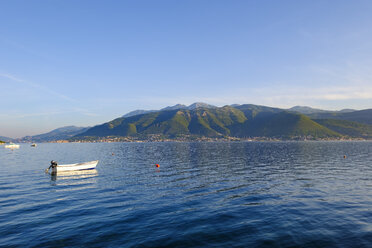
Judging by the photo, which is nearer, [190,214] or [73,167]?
[190,214]

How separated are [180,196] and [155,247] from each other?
15781mm

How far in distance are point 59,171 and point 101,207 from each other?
36.4 m

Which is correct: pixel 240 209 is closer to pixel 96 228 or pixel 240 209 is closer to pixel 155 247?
pixel 155 247

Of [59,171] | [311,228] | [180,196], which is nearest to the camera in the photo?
[311,228]

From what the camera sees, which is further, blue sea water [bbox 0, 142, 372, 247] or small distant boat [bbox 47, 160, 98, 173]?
small distant boat [bbox 47, 160, 98, 173]

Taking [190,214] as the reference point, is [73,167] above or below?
above

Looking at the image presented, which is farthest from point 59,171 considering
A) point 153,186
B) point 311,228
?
point 311,228

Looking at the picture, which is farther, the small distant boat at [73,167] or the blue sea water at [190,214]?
the small distant boat at [73,167]

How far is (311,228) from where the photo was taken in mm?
20500

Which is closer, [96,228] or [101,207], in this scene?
[96,228]

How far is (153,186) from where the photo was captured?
40062mm

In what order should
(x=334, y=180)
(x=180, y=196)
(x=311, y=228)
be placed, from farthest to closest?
(x=334, y=180), (x=180, y=196), (x=311, y=228)

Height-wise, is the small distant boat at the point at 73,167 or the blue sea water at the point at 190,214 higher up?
the small distant boat at the point at 73,167

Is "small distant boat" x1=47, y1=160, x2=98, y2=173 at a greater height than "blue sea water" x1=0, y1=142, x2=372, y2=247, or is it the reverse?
"small distant boat" x1=47, y1=160, x2=98, y2=173
